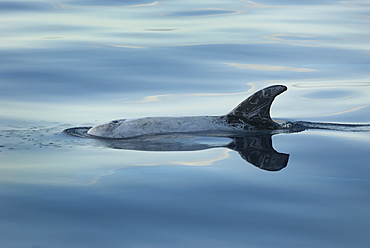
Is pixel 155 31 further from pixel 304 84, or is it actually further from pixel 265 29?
pixel 304 84

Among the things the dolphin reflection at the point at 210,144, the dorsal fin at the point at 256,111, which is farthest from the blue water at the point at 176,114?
the dorsal fin at the point at 256,111

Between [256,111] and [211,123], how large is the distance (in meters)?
0.77

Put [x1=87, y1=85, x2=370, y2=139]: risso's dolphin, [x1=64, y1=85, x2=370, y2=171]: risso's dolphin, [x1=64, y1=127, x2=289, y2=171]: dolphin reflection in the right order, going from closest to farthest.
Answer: [x1=64, y1=127, x2=289, y2=171]: dolphin reflection < [x1=64, y1=85, x2=370, y2=171]: risso's dolphin < [x1=87, y1=85, x2=370, y2=139]: risso's dolphin

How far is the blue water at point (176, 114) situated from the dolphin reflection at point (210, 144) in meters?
0.17

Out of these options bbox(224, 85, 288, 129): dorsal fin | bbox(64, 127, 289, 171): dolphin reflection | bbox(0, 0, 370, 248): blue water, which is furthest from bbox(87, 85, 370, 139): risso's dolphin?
bbox(0, 0, 370, 248): blue water

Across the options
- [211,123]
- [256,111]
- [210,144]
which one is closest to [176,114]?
[211,123]

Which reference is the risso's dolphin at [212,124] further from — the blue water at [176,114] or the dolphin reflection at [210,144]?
the blue water at [176,114]

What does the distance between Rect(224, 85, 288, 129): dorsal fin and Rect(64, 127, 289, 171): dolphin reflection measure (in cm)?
29

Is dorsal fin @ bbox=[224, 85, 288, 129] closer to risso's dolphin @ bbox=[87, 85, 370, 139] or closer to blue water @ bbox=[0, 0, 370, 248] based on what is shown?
risso's dolphin @ bbox=[87, 85, 370, 139]

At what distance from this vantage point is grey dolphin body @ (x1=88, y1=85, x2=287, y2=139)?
11.0m

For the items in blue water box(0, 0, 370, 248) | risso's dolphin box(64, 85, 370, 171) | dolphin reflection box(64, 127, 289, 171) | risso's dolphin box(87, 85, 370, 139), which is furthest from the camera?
risso's dolphin box(87, 85, 370, 139)

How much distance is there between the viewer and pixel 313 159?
9102mm

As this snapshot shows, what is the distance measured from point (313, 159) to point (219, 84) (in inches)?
296

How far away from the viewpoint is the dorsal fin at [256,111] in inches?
432
